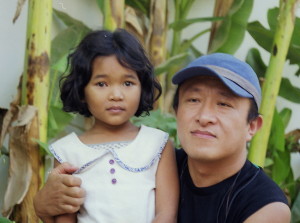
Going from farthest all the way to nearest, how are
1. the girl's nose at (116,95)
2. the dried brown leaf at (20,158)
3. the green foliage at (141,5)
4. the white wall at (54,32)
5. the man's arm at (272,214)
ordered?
the green foliage at (141,5), the white wall at (54,32), the dried brown leaf at (20,158), the girl's nose at (116,95), the man's arm at (272,214)

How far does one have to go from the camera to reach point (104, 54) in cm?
130

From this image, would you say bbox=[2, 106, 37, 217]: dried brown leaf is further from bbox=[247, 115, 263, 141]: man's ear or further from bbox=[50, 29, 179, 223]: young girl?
bbox=[247, 115, 263, 141]: man's ear

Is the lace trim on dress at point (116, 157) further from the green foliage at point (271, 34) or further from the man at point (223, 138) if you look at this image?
the green foliage at point (271, 34)

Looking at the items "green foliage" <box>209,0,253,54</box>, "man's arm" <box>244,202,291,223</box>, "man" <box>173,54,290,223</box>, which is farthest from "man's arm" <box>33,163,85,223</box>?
"green foliage" <box>209,0,253,54</box>

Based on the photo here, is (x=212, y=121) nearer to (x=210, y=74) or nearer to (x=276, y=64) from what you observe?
(x=210, y=74)

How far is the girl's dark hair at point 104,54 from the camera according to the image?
51.3 inches

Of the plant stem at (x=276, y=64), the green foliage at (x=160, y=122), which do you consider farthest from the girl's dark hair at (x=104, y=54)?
the plant stem at (x=276, y=64)

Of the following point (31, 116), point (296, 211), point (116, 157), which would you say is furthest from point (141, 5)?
point (116, 157)

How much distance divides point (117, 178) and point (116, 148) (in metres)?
0.07

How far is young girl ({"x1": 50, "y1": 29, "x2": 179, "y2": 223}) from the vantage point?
1.27 meters

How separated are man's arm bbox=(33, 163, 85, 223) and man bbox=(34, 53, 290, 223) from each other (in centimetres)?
24

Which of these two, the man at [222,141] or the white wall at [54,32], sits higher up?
the white wall at [54,32]

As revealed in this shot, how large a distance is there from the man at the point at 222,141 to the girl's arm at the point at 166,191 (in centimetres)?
4

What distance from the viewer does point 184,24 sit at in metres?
2.28
